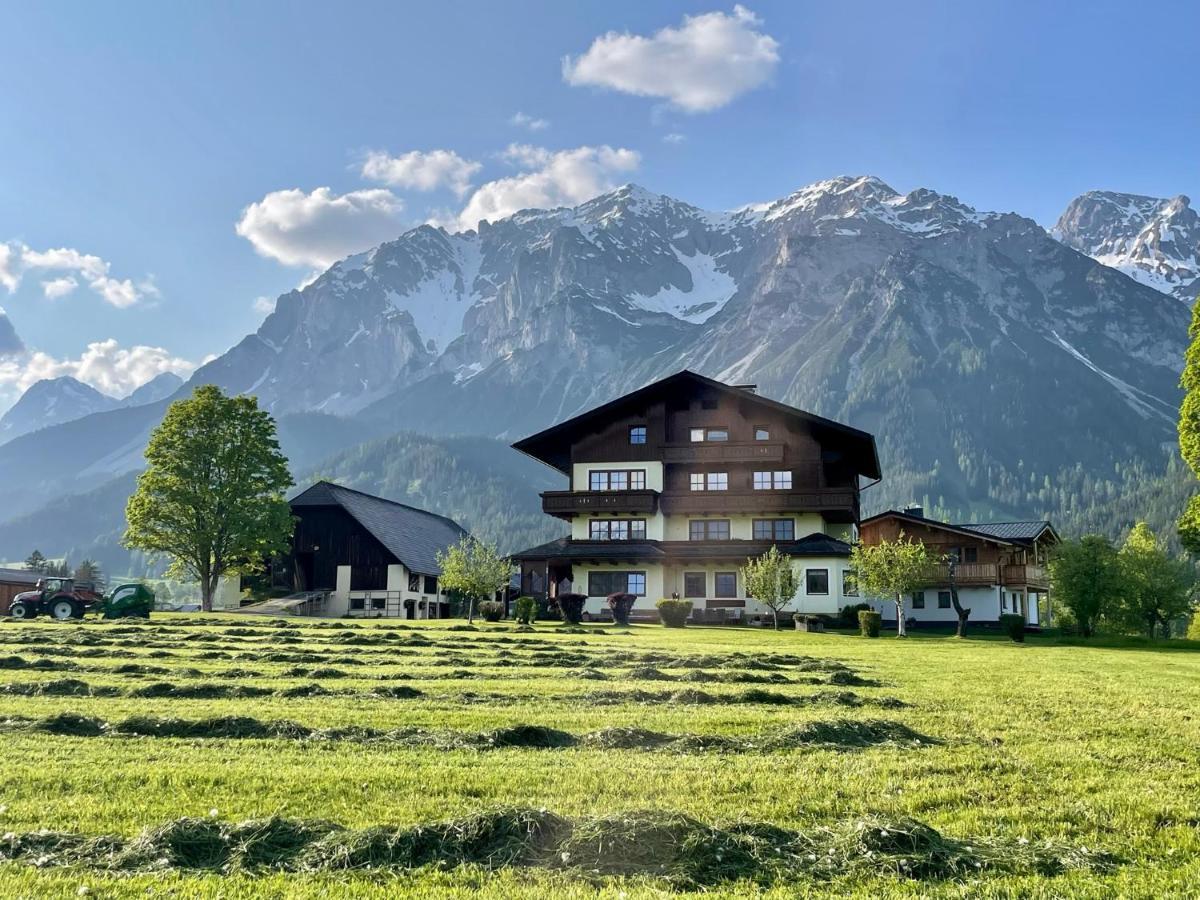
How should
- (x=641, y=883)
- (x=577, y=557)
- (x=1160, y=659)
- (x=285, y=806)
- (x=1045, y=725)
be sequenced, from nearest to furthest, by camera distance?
1. (x=641, y=883)
2. (x=285, y=806)
3. (x=1045, y=725)
4. (x=1160, y=659)
5. (x=577, y=557)

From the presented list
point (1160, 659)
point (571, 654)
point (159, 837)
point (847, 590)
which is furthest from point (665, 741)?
point (847, 590)

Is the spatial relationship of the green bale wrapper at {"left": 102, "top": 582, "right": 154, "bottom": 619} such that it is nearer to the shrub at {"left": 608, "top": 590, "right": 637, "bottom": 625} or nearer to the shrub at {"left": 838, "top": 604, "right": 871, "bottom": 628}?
the shrub at {"left": 608, "top": 590, "right": 637, "bottom": 625}

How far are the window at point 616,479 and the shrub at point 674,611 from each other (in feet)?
53.8

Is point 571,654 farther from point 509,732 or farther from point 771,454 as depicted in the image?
point 771,454

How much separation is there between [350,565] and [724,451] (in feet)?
95.7

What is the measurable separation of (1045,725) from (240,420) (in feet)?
197

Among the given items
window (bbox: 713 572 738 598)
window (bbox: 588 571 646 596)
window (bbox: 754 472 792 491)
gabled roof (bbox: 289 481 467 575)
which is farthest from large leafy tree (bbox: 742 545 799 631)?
gabled roof (bbox: 289 481 467 575)

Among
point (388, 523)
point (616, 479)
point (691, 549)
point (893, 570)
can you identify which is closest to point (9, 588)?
point (388, 523)

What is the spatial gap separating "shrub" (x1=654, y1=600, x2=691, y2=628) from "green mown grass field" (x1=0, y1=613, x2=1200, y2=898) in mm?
31120

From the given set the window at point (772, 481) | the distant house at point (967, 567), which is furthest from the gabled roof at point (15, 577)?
the distant house at point (967, 567)

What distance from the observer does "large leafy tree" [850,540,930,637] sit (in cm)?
4869

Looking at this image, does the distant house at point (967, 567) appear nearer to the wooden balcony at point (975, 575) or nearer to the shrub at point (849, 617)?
the wooden balcony at point (975, 575)

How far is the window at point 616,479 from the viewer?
6888 cm

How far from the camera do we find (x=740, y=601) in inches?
2510
